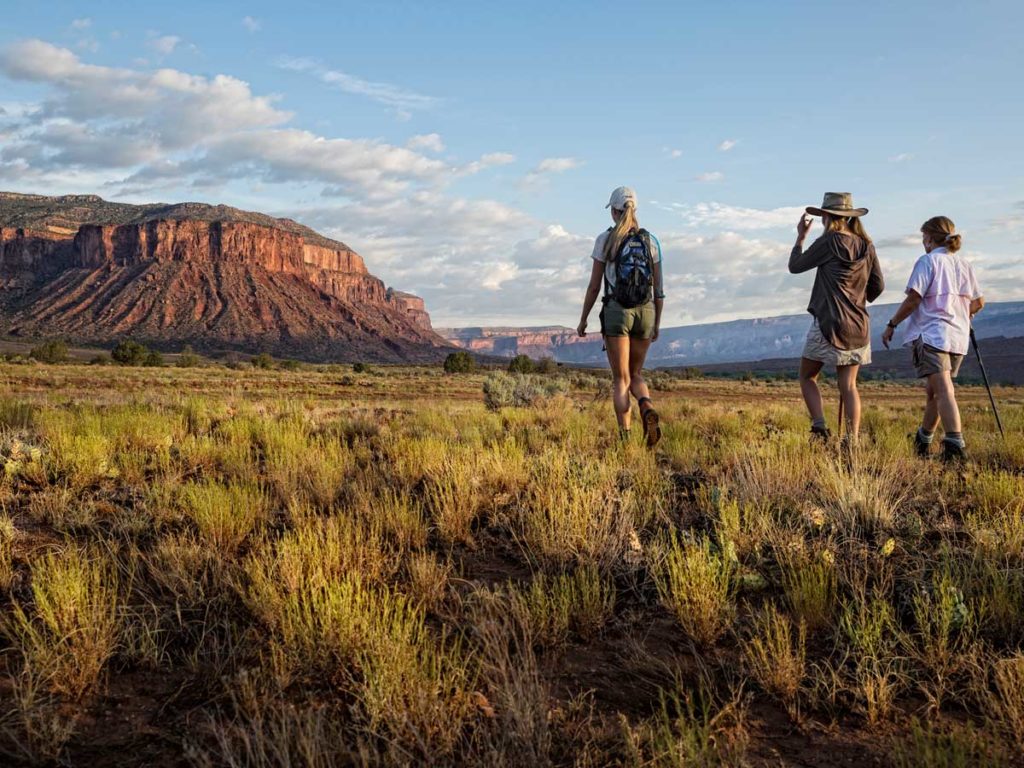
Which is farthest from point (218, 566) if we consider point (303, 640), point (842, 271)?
point (842, 271)

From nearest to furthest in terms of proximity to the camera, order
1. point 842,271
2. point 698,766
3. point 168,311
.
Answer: point 698,766
point 842,271
point 168,311

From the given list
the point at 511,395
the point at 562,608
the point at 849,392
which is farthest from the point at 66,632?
the point at 511,395

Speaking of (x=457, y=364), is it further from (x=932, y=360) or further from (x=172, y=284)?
(x=172, y=284)

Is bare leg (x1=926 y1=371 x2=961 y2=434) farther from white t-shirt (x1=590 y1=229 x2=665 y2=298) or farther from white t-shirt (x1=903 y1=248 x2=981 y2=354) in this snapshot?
white t-shirt (x1=590 y1=229 x2=665 y2=298)

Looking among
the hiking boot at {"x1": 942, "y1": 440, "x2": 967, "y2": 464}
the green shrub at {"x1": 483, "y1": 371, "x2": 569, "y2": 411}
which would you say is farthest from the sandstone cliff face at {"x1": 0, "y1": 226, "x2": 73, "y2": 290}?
the hiking boot at {"x1": 942, "y1": 440, "x2": 967, "y2": 464}

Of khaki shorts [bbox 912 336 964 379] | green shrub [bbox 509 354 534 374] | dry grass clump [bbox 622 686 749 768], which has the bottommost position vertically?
dry grass clump [bbox 622 686 749 768]

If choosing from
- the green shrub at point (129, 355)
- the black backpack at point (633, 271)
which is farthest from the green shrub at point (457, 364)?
the black backpack at point (633, 271)

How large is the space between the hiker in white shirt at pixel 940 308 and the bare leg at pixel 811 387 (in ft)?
2.69

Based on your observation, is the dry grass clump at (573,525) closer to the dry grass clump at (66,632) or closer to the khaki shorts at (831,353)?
the dry grass clump at (66,632)

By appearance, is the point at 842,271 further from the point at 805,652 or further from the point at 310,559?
the point at 310,559

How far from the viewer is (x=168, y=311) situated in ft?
342

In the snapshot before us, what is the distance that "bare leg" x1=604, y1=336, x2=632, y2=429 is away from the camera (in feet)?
19.4

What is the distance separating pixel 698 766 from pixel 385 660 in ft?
3.16

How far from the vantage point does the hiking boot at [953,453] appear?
205 inches
